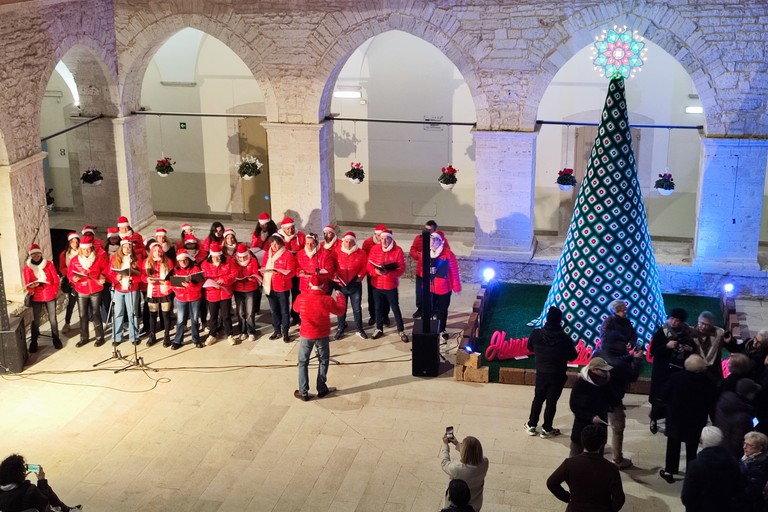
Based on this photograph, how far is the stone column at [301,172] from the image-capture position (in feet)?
49.6

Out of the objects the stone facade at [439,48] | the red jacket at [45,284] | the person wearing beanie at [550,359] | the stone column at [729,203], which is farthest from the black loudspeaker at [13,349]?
the stone column at [729,203]

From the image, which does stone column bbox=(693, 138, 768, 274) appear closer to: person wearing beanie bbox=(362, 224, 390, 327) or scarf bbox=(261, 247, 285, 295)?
person wearing beanie bbox=(362, 224, 390, 327)

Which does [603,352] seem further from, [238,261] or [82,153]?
[82,153]

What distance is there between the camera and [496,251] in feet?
49.0

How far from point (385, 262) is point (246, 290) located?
1.81m

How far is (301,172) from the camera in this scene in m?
15.3

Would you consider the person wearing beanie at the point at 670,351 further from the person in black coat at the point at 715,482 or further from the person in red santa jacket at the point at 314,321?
the person in red santa jacket at the point at 314,321

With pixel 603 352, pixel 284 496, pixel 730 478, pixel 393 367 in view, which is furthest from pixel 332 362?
pixel 730 478

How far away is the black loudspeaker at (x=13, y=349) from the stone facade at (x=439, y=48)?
1407 mm

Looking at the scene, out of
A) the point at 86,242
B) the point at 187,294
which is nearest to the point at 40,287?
the point at 86,242

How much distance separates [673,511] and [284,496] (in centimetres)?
358

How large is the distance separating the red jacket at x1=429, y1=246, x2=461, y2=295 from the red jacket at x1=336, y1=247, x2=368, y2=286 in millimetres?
893

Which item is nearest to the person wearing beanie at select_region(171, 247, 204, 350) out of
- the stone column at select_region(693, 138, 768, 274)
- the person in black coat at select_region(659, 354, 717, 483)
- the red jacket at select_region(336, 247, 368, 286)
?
the red jacket at select_region(336, 247, 368, 286)

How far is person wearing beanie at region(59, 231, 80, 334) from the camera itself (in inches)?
505
